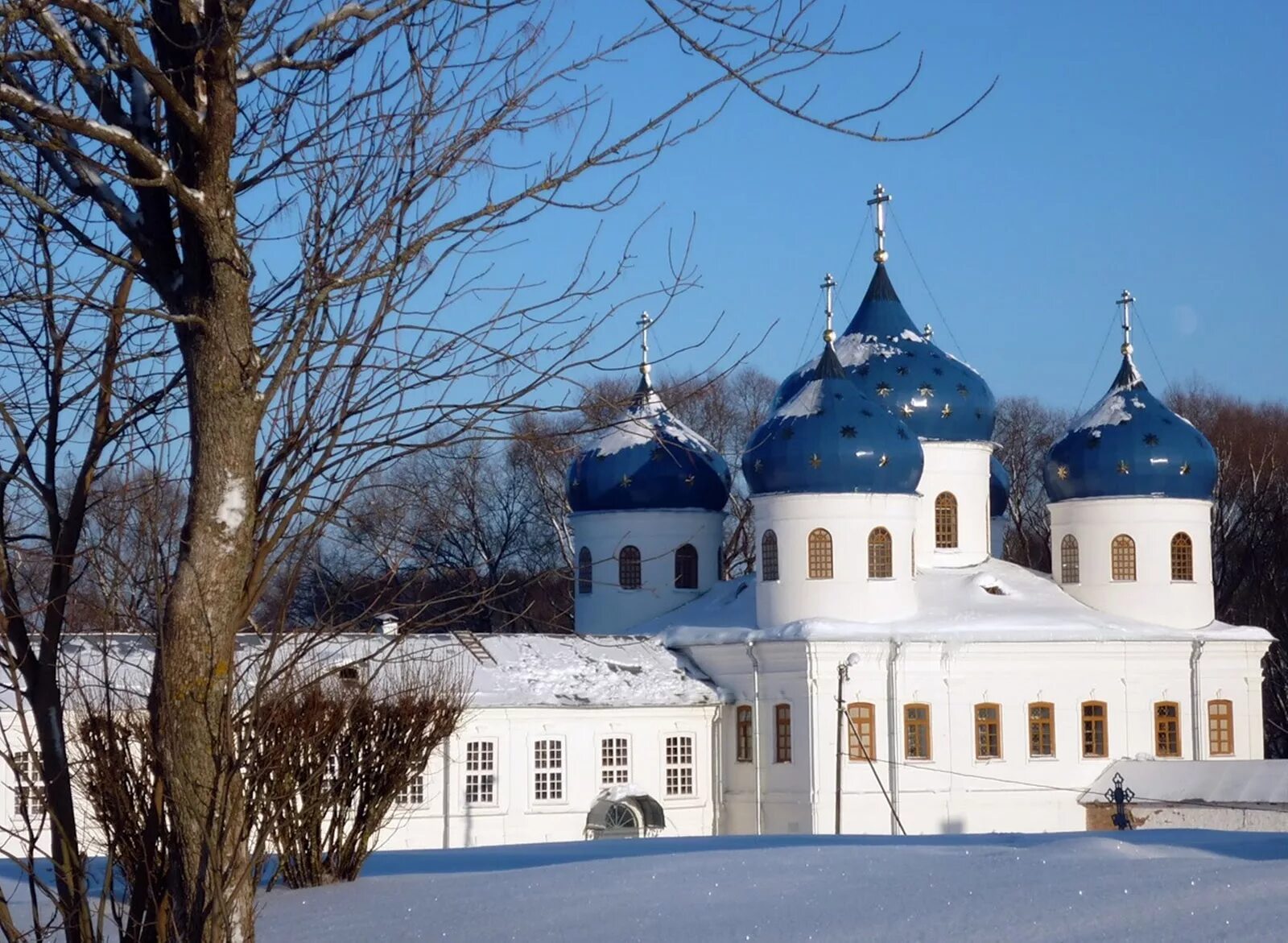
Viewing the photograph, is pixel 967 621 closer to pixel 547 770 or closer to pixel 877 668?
pixel 877 668

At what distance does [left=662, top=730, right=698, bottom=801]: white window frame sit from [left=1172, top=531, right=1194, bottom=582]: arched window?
33.0 feet

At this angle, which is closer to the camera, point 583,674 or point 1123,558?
point 583,674

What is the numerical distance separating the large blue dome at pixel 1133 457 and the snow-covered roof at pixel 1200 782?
5.47m

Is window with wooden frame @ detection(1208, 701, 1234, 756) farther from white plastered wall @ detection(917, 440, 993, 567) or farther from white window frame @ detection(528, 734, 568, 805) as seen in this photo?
white window frame @ detection(528, 734, 568, 805)

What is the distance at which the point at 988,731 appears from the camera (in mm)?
33812

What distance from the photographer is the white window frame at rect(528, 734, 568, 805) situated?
3238cm

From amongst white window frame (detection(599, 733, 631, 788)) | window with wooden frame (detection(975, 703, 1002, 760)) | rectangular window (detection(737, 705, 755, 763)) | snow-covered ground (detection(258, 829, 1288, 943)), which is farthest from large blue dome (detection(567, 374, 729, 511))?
snow-covered ground (detection(258, 829, 1288, 943))

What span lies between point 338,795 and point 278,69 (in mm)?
6697

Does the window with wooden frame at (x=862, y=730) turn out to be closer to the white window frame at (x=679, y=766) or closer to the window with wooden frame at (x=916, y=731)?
the window with wooden frame at (x=916, y=731)

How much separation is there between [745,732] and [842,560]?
3669mm

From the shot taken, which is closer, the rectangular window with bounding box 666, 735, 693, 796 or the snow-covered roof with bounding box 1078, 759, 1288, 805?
the snow-covered roof with bounding box 1078, 759, 1288, 805

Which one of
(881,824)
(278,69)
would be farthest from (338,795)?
(881,824)

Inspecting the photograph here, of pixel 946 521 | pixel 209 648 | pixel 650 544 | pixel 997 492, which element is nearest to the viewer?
pixel 209 648

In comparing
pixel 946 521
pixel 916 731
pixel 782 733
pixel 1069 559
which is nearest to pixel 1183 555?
pixel 1069 559
